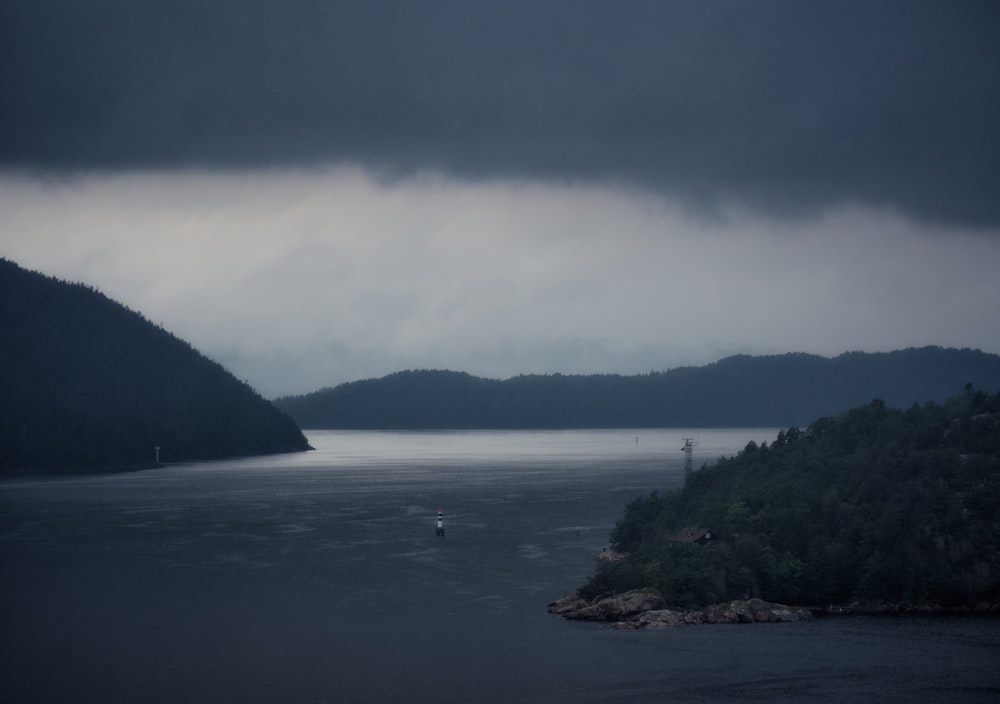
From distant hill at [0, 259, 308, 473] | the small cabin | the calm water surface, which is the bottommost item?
the calm water surface

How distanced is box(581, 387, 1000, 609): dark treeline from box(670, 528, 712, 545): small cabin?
0.48 meters

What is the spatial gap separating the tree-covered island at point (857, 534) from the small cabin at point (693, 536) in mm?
102

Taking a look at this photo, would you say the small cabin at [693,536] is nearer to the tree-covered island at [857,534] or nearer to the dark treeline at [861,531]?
the tree-covered island at [857,534]

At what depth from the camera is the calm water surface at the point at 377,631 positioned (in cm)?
3828

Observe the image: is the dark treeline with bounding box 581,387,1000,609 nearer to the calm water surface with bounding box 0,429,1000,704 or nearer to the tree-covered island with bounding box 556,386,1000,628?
the tree-covered island with bounding box 556,386,1000,628

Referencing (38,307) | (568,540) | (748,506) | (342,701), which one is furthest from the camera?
(38,307)

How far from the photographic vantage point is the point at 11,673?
40125mm

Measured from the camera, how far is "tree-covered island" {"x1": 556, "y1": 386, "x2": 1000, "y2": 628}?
4919cm

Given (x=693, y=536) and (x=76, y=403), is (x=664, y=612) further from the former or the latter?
(x=76, y=403)

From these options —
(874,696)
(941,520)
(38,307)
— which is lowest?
(874,696)

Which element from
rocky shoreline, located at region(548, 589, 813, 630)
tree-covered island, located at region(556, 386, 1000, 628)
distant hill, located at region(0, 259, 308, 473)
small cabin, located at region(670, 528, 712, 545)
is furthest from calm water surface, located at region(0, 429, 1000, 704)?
distant hill, located at region(0, 259, 308, 473)

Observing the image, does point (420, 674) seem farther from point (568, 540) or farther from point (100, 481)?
point (100, 481)

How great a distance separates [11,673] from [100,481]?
10298 cm

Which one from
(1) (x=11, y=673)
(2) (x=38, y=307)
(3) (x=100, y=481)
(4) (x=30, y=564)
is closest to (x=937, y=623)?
(1) (x=11, y=673)
